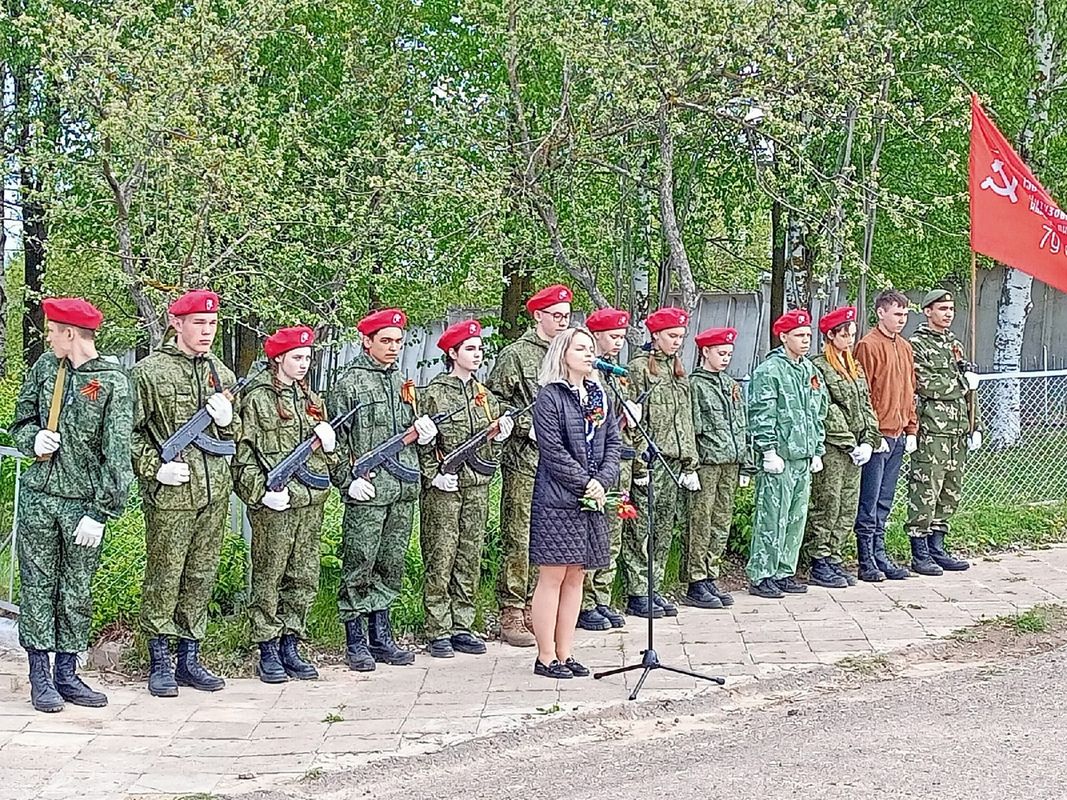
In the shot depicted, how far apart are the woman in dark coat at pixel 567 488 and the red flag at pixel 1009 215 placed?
4695mm

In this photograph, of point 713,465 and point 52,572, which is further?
point 713,465

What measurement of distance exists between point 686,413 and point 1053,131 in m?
8.63

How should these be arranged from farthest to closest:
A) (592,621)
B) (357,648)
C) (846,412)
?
(846,412) → (592,621) → (357,648)

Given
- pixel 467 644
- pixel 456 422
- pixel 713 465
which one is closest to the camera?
pixel 456 422

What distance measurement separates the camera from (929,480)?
10.1 m

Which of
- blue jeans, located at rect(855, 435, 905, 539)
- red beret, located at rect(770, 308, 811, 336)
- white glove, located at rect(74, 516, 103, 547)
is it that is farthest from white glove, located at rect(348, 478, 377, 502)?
blue jeans, located at rect(855, 435, 905, 539)

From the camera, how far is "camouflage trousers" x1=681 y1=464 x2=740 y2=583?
8.96 meters

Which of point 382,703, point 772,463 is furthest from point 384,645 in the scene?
point 772,463

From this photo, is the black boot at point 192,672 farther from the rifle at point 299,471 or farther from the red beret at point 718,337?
the red beret at point 718,337

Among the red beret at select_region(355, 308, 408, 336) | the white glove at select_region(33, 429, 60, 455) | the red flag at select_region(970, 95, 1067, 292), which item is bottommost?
the white glove at select_region(33, 429, 60, 455)

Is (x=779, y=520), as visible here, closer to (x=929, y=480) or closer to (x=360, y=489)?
(x=929, y=480)

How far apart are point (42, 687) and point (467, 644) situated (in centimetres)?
230

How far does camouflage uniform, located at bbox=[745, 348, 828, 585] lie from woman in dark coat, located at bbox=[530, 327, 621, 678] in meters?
2.12

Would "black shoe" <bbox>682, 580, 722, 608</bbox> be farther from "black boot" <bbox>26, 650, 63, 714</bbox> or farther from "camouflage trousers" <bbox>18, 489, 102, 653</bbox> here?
"black boot" <bbox>26, 650, 63, 714</bbox>
